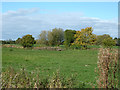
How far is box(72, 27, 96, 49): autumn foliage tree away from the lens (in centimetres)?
2347

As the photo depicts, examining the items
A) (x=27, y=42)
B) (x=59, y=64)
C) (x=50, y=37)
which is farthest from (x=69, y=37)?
(x=59, y=64)

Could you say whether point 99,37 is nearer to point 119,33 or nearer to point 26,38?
point 26,38

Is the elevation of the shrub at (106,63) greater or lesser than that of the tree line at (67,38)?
lesser

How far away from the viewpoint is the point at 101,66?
375 centimetres

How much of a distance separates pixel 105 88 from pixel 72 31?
67.5ft

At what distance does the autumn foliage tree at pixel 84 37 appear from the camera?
23469mm

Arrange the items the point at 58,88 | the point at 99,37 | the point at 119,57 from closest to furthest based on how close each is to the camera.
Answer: the point at 58,88 → the point at 119,57 → the point at 99,37

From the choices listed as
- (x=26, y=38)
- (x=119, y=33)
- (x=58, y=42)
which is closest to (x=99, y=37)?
(x=58, y=42)

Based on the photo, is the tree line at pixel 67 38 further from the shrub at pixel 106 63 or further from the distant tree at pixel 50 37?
the shrub at pixel 106 63

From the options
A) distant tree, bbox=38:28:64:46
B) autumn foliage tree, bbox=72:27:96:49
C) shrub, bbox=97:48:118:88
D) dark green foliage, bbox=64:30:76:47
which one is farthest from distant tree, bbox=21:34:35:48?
shrub, bbox=97:48:118:88

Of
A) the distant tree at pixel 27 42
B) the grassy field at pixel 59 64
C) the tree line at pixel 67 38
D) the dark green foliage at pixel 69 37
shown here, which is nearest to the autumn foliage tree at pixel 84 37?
the tree line at pixel 67 38

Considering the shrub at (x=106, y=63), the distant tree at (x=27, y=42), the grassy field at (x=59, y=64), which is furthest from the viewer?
the distant tree at (x=27, y=42)

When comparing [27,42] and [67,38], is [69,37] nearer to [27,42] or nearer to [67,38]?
[67,38]

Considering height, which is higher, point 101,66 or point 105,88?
point 101,66
